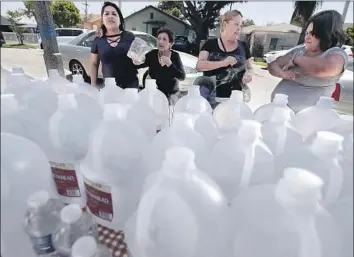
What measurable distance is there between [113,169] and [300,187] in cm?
44

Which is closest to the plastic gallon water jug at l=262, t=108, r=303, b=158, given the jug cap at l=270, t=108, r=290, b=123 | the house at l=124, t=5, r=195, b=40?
the jug cap at l=270, t=108, r=290, b=123

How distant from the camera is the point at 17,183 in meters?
0.47

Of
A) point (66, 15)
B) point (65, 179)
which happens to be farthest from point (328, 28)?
point (66, 15)

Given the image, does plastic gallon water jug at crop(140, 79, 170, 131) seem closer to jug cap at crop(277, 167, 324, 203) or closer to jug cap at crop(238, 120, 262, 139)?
jug cap at crop(238, 120, 262, 139)

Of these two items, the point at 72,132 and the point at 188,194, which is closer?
the point at 188,194

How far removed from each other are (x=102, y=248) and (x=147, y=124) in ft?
1.31

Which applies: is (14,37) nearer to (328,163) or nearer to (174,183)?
(174,183)

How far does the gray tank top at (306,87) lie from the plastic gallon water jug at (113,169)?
0.88m

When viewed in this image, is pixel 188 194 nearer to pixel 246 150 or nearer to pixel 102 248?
pixel 246 150

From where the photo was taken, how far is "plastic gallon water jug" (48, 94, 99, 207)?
0.73 metres

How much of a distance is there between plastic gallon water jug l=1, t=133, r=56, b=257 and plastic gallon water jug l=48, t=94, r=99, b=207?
6.5 inches

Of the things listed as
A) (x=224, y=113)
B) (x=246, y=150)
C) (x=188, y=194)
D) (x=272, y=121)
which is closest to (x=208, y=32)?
(x=224, y=113)

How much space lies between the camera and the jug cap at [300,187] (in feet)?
1.40

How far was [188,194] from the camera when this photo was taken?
0.51m
